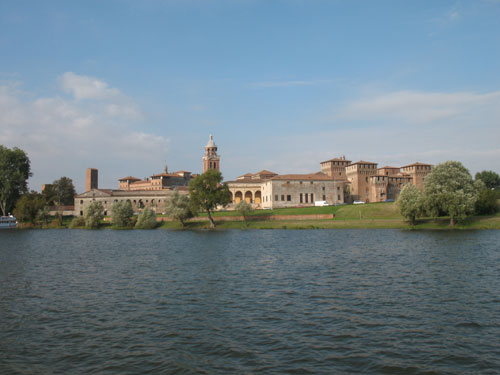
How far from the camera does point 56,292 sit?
19891 mm

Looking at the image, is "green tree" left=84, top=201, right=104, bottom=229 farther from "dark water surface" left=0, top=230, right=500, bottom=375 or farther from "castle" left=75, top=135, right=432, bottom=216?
"dark water surface" left=0, top=230, right=500, bottom=375

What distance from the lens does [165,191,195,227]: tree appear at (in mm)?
66769

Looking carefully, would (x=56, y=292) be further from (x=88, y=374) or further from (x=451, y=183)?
(x=451, y=183)

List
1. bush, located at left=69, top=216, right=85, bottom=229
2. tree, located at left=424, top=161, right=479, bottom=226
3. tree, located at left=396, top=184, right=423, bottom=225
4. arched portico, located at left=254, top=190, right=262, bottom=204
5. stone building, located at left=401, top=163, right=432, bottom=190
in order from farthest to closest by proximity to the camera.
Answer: stone building, located at left=401, top=163, right=432, bottom=190 → arched portico, located at left=254, top=190, right=262, bottom=204 → bush, located at left=69, top=216, right=85, bottom=229 → tree, located at left=396, top=184, right=423, bottom=225 → tree, located at left=424, top=161, right=479, bottom=226

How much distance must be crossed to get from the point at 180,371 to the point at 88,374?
2.32 m

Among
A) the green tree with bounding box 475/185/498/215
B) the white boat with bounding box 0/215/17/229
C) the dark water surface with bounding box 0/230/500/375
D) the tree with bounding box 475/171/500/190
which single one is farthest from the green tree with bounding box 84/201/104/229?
the tree with bounding box 475/171/500/190

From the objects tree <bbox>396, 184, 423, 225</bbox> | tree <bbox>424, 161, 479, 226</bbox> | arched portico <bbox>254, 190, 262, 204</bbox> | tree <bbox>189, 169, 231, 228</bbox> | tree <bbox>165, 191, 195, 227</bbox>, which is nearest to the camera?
tree <bbox>424, 161, 479, 226</bbox>

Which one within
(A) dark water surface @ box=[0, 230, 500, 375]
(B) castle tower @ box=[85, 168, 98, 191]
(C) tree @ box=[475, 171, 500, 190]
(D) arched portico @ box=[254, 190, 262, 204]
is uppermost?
(B) castle tower @ box=[85, 168, 98, 191]

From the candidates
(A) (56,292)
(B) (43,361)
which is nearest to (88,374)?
(B) (43,361)

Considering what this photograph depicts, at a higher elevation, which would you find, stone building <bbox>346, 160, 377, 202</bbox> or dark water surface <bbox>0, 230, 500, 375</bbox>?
stone building <bbox>346, 160, 377, 202</bbox>

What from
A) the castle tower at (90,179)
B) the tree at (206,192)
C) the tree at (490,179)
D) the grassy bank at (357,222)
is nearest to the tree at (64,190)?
the castle tower at (90,179)

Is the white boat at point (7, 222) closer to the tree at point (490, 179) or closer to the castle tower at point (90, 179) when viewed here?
the castle tower at point (90, 179)

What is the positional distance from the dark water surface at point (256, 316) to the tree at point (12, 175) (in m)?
68.6

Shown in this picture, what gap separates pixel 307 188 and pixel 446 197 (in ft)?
150
